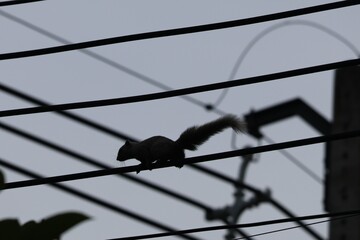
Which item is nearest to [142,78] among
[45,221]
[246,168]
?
[246,168]

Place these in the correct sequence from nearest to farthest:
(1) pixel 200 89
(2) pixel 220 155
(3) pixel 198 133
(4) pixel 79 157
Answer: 1. (2) pixel 220 155
2. (1) pixel 200 89
3. (3) pixel 198 133
4. (4) pixel 79 157

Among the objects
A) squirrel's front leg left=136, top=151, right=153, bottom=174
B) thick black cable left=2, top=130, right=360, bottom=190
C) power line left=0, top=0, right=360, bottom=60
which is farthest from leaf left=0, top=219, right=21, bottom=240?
squirrel's front leg left=136, top=151, right=153, bottom=174

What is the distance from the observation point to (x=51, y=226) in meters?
4.44

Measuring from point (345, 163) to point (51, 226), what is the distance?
14.6ft

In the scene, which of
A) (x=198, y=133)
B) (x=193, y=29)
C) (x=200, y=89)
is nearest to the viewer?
(x=200, y=89)

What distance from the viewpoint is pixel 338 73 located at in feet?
30.3

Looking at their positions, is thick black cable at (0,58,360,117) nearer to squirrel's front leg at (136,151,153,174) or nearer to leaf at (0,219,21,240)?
squirrel's front leg at (136,151,153,174)

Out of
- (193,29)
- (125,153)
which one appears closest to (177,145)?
(125,153)

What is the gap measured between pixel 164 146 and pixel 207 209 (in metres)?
4.30

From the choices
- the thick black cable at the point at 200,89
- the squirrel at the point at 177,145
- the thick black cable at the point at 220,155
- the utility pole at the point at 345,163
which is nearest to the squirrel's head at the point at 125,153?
the squirrel at the point at 177,145

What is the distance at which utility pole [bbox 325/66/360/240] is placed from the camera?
841 centimetres

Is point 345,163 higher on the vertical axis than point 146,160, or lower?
higher

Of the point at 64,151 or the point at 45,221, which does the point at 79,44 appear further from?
the point at 64,151

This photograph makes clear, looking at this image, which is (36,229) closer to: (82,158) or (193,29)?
(193,29)
